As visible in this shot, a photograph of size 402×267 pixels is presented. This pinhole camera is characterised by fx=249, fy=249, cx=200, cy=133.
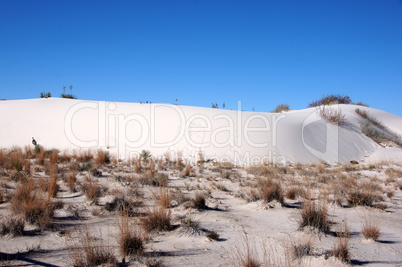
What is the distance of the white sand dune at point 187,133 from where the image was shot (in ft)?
47.5

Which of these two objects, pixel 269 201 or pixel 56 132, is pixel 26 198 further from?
pixel 56 132

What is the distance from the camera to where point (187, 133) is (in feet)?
51.4

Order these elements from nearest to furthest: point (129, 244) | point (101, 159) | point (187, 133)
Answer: point (129, 244) < point (101, 159) < point (187, 133)

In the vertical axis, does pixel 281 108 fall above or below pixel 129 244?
above

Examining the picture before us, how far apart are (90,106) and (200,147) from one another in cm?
1109

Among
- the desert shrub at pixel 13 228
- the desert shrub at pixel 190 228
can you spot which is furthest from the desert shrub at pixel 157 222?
the desert shrub at pixel 13 228

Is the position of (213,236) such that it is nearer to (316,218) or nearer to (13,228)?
(316,218)

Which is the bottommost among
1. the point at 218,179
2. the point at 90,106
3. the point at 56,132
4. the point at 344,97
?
the point at 218,179

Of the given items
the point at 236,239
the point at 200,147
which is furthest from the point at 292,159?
the point at 236,239

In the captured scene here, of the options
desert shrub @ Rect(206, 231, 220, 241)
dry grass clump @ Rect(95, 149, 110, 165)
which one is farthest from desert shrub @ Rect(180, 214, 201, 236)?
dry grass clump @ Rect(95, 149, 110, 165)

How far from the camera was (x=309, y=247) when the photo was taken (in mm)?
3221

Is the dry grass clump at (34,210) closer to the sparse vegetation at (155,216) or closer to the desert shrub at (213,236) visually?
the sparse vegetation at (155,216)

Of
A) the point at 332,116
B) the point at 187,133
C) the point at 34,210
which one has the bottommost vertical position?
the point at 34,210

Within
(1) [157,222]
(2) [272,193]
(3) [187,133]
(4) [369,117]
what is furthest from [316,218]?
(4) [369,117]
